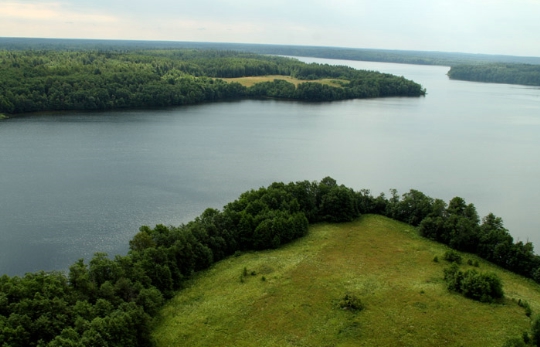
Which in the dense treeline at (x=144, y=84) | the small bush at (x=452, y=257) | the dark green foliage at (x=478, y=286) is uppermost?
the dense treeline at (x=144, y=84)

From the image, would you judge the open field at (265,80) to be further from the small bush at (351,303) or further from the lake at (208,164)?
the small bush at (351,303)

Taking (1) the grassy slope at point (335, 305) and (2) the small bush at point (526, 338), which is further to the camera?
(1) the grassy slope at point (335, 305)

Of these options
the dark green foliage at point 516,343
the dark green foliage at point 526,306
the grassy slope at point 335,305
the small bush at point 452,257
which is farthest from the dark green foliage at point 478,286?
the dark green foliage at point 516,343

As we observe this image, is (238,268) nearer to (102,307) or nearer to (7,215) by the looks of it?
(102,307)

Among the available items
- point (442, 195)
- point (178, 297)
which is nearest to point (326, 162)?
point (442, 195)

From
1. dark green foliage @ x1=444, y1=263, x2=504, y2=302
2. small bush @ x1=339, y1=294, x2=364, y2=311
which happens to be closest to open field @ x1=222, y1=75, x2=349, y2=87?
dark green foliage @ x1=444, y1=263, x2=504, y2=302

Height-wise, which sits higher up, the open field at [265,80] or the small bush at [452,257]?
the open field at [265,80]
